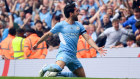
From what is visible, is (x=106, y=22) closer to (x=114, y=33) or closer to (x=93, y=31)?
(x=93, y=31)

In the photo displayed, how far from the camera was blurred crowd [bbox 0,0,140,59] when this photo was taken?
11.7m

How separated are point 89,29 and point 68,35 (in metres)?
4.68

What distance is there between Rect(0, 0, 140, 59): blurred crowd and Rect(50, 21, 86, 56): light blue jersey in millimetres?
2517

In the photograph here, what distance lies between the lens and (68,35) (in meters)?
8.26

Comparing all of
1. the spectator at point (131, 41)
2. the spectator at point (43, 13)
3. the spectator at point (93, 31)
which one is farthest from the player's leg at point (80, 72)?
the spectator at point (43, 13)

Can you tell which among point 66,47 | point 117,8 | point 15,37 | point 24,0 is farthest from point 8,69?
point 24,0

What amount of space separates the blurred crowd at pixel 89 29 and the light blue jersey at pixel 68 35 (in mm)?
2517

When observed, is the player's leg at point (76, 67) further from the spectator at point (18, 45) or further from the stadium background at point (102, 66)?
the spectator at point (18, 45)

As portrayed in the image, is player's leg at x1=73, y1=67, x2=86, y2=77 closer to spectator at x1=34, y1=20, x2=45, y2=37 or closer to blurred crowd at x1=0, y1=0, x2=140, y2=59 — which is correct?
blurred crowd at x1=0, y1=0, x2=140, y2=59

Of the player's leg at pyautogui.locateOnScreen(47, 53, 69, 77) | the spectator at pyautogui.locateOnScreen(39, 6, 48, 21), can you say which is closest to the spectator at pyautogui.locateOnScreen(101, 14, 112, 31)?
the spectator at pyautogui.locateOnScreen(39, 6, 48, 21)

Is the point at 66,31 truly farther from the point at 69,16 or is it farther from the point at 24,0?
the point at 24,0

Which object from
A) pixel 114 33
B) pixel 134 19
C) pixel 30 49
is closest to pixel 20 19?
pixel 30 49

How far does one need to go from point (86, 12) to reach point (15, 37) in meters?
3.21

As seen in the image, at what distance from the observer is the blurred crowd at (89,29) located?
11.7 metres
